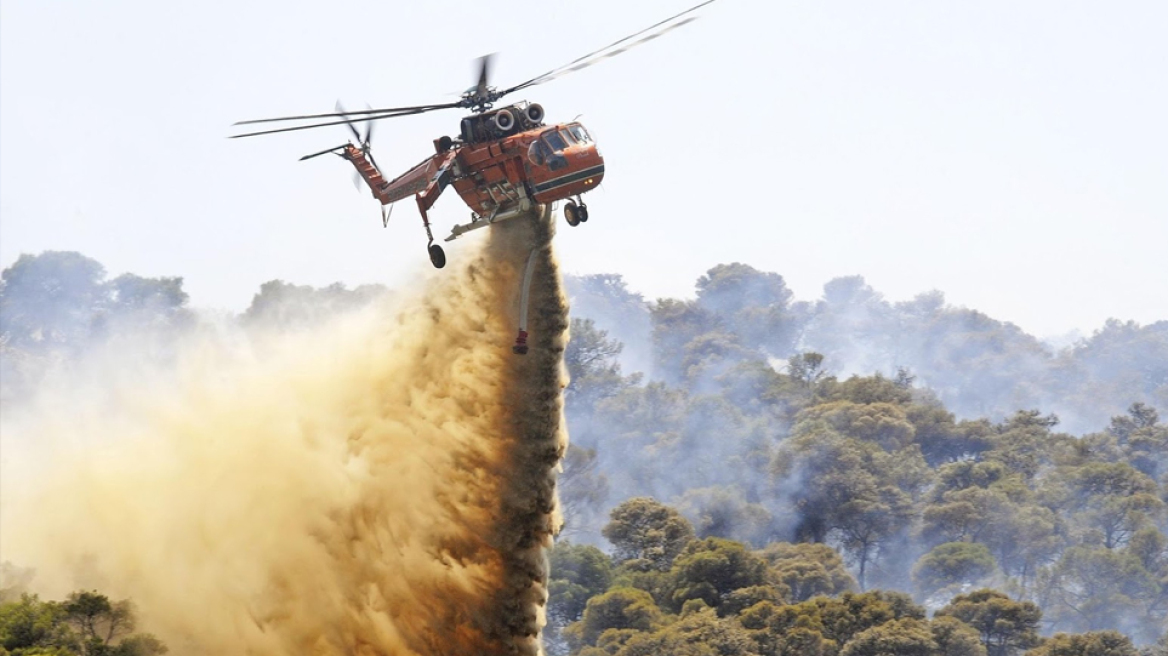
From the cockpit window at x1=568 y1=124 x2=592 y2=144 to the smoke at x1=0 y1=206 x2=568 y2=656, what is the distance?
81.3 inches

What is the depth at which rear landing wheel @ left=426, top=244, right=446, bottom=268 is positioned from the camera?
3606 cm

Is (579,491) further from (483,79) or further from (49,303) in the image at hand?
(483,79)

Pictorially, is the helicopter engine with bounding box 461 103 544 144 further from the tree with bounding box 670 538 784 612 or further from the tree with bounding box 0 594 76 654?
the tree with bounding box 670 538 784 612

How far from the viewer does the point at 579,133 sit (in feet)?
117

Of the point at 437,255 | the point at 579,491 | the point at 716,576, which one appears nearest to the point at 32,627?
the point at 437,255

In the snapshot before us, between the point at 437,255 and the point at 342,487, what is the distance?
5688mm

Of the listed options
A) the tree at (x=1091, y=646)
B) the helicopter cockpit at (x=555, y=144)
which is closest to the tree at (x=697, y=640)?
the tree at (x=1091, y=646)

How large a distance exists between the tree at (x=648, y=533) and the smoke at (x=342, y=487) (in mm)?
59378

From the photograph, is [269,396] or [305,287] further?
[305,287]

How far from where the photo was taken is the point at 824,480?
425 feet

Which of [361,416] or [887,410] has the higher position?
[887,410]

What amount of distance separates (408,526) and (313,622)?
3278mm

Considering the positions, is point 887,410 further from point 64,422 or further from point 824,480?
point 64,422

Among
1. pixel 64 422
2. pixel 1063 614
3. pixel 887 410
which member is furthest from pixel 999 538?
pixel 64 422
